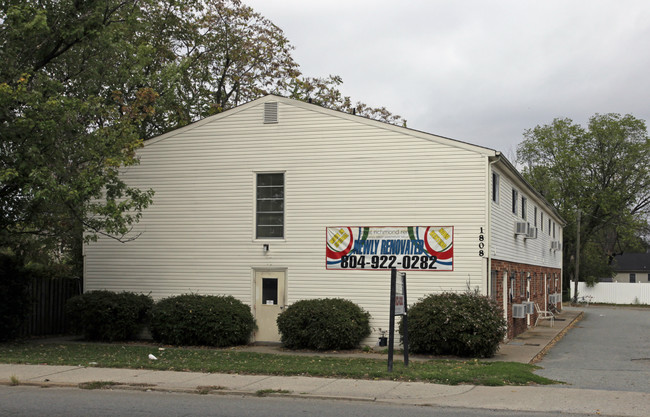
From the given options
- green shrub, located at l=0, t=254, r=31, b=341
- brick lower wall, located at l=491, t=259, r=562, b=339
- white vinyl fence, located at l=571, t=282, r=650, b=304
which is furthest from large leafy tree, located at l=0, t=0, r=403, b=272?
white vinyl fence, located at l=571, t=282, r=650, b=304

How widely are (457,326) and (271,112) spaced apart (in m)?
8.09

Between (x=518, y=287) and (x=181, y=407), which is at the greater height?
(x=518, y=287)

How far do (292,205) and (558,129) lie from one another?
4892cm

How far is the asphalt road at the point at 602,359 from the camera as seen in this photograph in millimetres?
12953

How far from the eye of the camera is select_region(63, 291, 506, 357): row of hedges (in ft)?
53.1

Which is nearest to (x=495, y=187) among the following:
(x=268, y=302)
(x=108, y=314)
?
(x=268, y=302)

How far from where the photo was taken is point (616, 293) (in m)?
55.5

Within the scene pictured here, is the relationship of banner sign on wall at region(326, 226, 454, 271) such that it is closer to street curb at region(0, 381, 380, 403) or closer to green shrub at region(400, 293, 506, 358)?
green shrub at region(400, 293, 506, 358)

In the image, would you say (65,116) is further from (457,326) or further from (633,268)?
(633,268)

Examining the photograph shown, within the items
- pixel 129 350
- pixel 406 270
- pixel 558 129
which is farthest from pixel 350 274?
pixel 558 129

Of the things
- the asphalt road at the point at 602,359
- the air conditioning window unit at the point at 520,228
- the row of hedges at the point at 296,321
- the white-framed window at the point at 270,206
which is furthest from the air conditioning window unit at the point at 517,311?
the white-framed window at the point at 270,206

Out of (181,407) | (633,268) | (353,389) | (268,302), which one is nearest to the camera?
(181,407)

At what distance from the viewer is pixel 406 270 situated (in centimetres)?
1822

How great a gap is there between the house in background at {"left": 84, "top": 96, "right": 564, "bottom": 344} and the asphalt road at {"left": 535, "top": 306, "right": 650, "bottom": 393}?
2.41 meters
